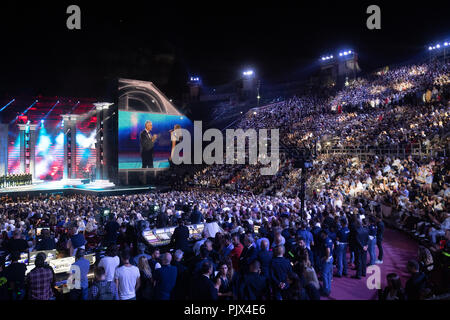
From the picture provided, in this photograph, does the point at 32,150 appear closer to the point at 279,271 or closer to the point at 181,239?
the point at 181,239

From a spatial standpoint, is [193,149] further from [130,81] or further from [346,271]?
[346,271]

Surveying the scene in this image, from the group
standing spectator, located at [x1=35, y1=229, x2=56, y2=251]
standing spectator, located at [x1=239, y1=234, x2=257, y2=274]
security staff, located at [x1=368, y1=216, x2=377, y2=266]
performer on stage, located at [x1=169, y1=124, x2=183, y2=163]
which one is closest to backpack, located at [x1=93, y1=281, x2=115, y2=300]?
standing spectator, located at [x1=239, y1=234, x2=257, y2=274]

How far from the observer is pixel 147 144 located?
33844 millimetres

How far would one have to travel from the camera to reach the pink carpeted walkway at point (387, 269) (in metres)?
6.90

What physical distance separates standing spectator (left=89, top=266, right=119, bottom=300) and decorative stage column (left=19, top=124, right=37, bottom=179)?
1365 inches

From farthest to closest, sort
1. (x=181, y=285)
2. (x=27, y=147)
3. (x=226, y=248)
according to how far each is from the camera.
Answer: (x=27, y=147), (x=226, y=248), (x=181, y=285)

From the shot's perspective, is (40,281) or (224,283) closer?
(40,281)

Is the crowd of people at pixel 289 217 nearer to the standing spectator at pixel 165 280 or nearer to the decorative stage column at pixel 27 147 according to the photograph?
the standing spectator at pixel 165 280

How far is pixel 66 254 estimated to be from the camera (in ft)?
24.2

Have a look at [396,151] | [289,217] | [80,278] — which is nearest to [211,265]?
[80,278]

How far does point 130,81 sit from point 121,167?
9580 millimetres

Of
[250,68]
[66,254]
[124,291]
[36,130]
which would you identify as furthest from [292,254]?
[250,68]

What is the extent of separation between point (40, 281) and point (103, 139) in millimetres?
30068

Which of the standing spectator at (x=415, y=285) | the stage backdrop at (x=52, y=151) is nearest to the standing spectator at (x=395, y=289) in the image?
the standing spectator at (x=415, y=285)
